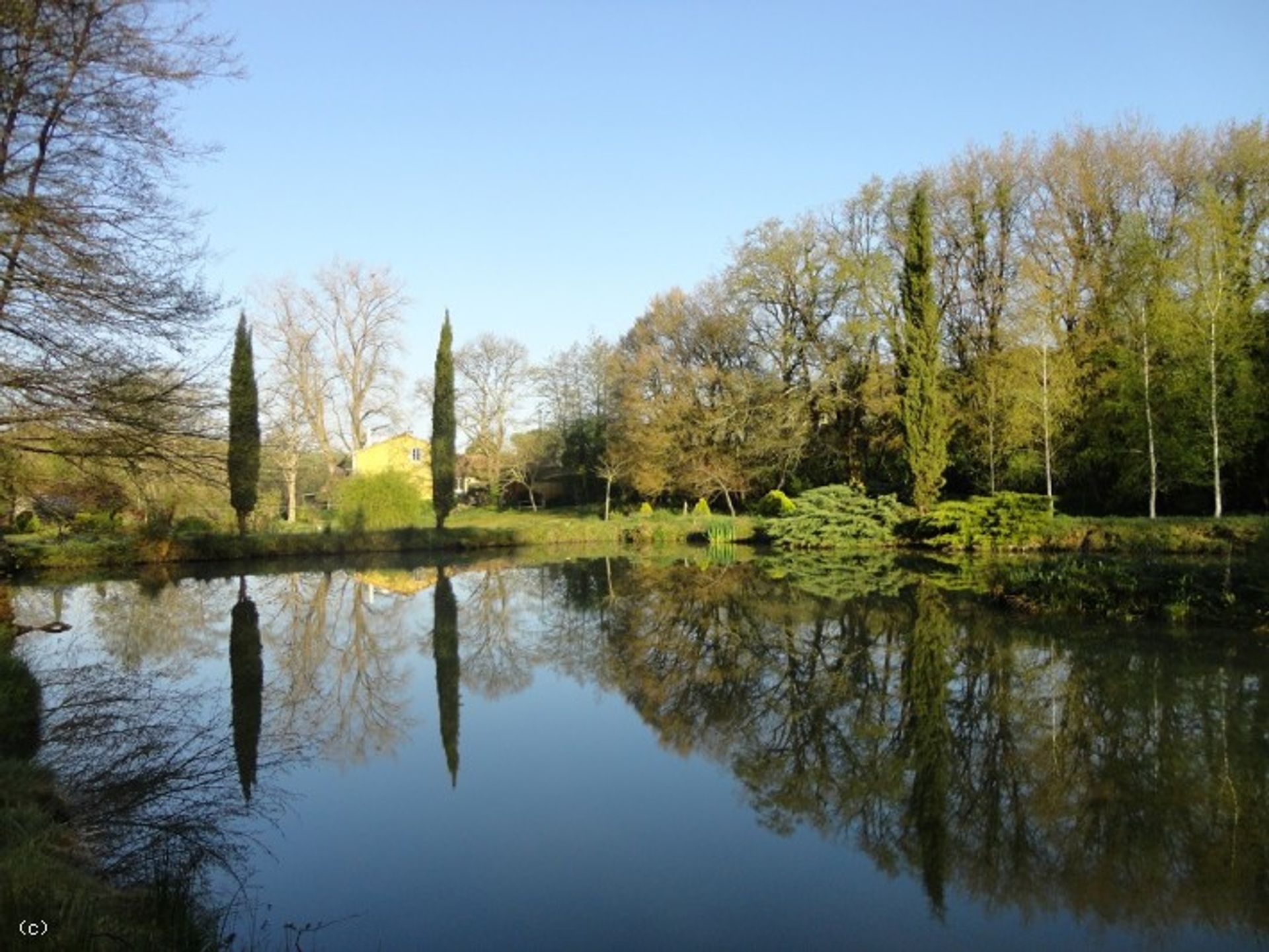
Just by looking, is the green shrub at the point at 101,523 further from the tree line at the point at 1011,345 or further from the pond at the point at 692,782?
the tree line at the point at 1011,345

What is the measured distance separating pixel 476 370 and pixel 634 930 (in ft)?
132

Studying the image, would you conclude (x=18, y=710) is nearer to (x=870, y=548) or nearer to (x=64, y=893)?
(x=64, y=893)

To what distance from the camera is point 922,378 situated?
82.8 ft

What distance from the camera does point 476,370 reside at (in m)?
42.7

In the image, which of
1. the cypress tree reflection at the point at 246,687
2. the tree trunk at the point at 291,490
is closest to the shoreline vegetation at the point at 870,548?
the cypress tree reflection at the point at 246,687

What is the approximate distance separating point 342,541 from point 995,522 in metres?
18.4

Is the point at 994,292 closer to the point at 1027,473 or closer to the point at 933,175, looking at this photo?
the point at 933,175

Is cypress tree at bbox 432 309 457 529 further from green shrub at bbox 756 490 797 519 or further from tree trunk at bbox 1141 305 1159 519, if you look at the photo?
tree trunk at bbox 1141 305 1159 519

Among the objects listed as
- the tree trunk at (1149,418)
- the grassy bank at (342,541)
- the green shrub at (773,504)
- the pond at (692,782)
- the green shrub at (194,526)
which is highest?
the tree trunk at (1149,418)

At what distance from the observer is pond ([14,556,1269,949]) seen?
13.4ft

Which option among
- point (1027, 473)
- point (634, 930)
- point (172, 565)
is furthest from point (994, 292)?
point (634, 930)

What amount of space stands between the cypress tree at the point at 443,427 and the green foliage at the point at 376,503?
52.8 inches

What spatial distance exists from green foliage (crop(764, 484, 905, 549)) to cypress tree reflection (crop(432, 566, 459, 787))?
12367 mm

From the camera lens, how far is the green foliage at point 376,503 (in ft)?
91.7
